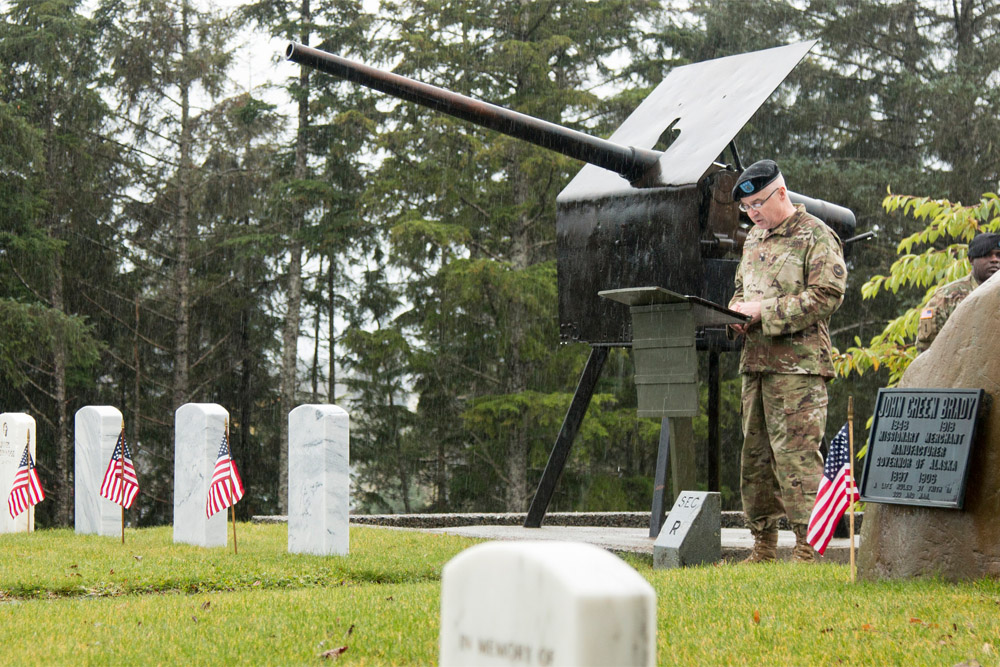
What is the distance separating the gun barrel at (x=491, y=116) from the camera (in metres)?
7.46

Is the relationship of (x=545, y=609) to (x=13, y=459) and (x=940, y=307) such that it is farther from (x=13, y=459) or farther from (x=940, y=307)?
(x=13, y=459)

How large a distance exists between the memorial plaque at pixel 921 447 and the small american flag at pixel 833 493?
10 centimetres

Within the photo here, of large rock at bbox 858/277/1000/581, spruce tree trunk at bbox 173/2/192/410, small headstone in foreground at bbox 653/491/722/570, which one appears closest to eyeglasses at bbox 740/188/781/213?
large rock at bbox 858/277/1000/581

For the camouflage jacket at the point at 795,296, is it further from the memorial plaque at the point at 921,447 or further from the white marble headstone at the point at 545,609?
the white marble headstone at the point at 545,609

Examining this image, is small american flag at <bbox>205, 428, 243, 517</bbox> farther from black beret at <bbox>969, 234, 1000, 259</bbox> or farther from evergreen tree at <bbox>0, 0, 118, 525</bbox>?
evergreen tree at <bbox>0, 0, 118, 525</bbox>

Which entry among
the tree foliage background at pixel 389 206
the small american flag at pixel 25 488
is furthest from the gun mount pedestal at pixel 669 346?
the tree foliage background at pixel 389 206

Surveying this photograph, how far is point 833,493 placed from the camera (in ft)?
18.8

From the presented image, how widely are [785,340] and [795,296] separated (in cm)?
27

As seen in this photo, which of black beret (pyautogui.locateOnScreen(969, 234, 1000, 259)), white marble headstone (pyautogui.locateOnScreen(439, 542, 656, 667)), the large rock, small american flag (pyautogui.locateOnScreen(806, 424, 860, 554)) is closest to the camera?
white marble headstone (pyautogui.locateOnScreen(439, 542, 656, 667))

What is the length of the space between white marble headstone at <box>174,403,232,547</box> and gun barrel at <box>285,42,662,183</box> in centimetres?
297

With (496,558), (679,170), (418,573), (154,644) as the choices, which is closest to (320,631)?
(154,644)

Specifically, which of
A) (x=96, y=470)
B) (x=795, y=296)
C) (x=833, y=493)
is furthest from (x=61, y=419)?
(x=833, y=493)

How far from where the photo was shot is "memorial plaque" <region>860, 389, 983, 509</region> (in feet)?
17.2

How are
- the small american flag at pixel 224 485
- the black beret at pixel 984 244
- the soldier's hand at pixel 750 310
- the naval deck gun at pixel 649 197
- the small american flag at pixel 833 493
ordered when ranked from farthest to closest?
the small american flag at pixel 224 485 → the black beret at pixel 984 244 → the naval deck gun at pixel 649 197 → the soldier's hand at pixel 750 310 → the small american flag at pixel 833 493
